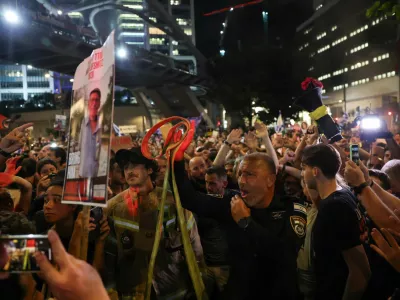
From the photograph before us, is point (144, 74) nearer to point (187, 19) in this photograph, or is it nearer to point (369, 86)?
point (369, 86)

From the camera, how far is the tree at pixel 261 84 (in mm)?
49750

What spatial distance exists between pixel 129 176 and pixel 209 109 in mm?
81973

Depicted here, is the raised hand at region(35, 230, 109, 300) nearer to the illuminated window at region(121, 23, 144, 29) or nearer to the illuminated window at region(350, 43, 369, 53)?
the illuminated window at region(350, 43, 369, 53)

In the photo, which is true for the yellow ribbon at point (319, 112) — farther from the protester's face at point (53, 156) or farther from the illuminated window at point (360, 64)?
the illuminated window at point (360, 64)

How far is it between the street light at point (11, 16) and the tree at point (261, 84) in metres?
28.2

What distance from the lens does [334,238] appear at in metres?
3.32

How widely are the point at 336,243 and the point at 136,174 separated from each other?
6.39 feet

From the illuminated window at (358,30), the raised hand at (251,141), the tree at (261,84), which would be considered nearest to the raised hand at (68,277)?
the raised hand at (251,141)

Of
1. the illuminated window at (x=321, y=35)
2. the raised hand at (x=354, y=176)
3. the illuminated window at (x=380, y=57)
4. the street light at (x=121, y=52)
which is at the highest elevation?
the illuminated window at (x=321, y=35)

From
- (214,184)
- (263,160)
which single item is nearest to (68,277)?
(263,160)

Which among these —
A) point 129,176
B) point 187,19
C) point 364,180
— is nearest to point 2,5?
point 129,176

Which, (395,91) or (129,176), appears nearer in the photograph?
(129,176)

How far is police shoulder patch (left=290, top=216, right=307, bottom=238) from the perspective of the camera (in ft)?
11.2

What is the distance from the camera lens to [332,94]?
10288 cm
